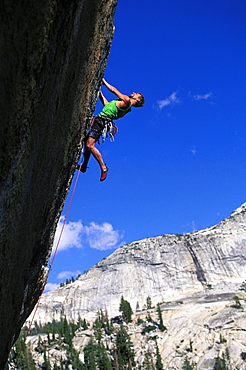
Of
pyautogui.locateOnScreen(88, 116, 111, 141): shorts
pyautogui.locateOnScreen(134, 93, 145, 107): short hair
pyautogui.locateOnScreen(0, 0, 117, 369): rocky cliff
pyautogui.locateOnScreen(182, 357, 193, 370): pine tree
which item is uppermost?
pyautogui.locateOnScreen(134, 93, 145, 107): short hair

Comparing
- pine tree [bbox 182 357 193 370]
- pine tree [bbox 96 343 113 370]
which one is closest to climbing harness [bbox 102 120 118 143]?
pine tree [bbox 96 343 113 370]

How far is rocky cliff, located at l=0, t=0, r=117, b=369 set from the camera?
1.85m

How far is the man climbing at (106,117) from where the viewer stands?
5.23 m

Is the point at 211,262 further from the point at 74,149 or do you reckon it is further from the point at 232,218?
the point at 74,149

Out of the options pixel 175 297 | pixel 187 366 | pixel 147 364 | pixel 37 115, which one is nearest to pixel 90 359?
pixel 147 364

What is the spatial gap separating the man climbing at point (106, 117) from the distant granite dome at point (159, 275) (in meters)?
99.8

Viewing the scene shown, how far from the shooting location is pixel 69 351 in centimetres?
6294

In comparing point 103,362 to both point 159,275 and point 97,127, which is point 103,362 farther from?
point 159,275

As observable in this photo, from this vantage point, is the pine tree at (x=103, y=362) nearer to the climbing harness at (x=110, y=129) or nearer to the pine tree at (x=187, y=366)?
the pine tree at (x=187, y=366)

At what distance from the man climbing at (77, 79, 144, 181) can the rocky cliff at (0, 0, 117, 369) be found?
750 mm

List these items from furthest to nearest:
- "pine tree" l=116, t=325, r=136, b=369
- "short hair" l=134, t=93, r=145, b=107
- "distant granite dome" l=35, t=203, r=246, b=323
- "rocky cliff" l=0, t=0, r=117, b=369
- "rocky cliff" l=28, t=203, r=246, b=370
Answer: "distant granite dome" l=35, t=203, r=246, b=323
"rocky cliff" l=28, t=203, r=246, b=370
"pine tree" l=116, t=325, r=136, b=369
"short hair" l=134, t=93, r=145, b=107
"rocky cliff" l=0, t=0, r=117, b=369

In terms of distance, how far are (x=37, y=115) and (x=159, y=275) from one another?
119172 millimetres

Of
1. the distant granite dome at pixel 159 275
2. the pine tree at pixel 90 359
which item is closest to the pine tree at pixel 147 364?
the pine tree at pixel 90 359

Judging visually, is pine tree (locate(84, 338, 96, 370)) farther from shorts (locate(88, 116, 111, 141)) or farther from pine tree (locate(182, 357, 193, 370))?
shorts (locate(88, 116, 111, 141))
